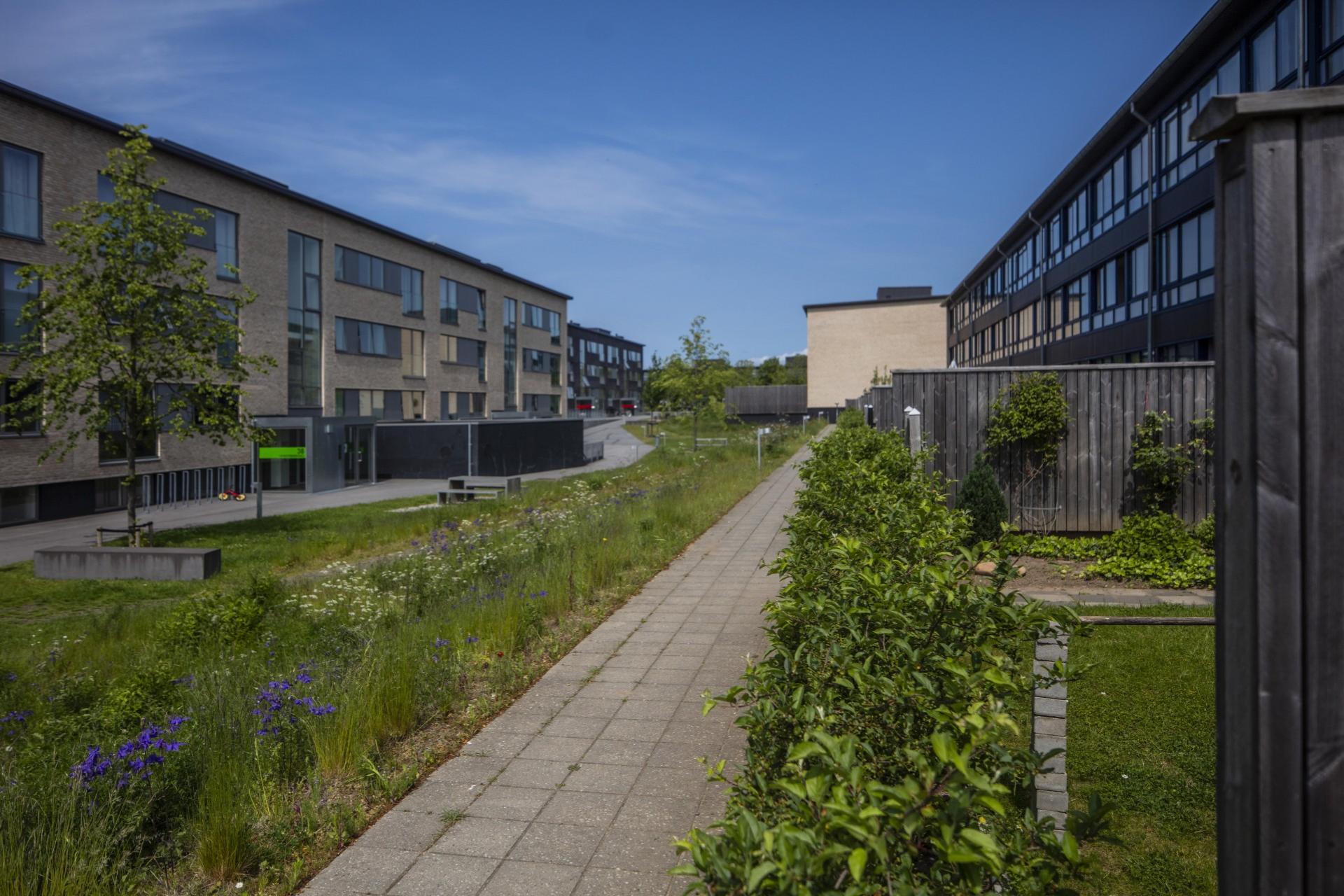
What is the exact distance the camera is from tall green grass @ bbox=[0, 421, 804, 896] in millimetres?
3832

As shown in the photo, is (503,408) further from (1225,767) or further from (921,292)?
(1225,767)

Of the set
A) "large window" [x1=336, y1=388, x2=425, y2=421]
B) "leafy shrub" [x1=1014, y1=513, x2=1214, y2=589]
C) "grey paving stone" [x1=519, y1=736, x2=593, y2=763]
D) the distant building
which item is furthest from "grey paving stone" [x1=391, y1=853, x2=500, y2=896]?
the distant building

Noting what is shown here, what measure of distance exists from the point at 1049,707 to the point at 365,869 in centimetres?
281

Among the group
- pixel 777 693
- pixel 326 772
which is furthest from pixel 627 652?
pixel 777 693

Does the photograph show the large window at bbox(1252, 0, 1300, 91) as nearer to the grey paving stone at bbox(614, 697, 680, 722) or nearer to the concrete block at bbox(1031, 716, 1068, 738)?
the grey paving stone at bbox(614, 697, 680, 722)

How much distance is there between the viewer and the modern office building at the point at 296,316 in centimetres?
2228

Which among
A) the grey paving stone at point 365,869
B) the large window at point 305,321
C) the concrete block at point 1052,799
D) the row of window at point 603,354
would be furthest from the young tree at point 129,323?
the row of window at point 603,354

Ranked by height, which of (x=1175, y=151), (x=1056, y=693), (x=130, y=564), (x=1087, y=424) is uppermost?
(x=1175, y=151)

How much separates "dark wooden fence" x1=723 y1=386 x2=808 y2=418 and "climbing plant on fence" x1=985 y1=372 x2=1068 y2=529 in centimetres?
6696

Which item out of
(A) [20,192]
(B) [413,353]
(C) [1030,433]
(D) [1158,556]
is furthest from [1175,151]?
(B) [413,353]

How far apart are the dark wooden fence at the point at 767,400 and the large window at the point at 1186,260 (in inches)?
2254

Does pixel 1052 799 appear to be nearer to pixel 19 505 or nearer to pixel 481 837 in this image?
pixel 481 837

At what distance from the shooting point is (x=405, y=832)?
4.16 m

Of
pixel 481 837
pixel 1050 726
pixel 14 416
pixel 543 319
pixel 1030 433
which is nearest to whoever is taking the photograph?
pixel 1050 726
